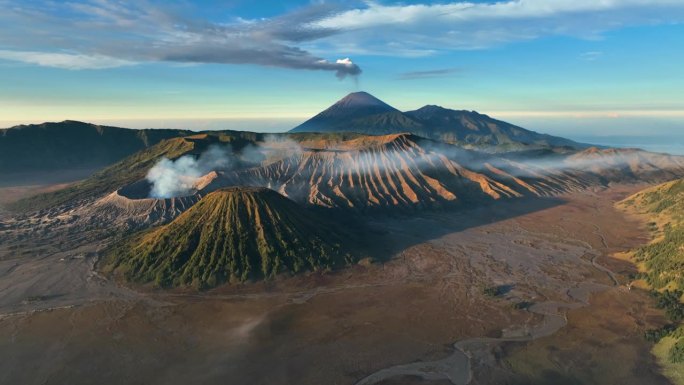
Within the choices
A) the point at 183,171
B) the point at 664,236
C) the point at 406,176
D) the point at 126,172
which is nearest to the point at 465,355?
the point at 664,236

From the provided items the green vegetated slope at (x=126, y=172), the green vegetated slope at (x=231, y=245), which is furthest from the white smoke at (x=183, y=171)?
the green vegetated slope at (x=231, y=245)

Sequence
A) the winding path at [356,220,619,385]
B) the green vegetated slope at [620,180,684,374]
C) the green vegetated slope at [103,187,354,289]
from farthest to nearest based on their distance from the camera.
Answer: the green vegetated slope at [103,187,354,289] < the green vegetated slope at [620,180,684,374] < the winding path at [356,220,619,385]

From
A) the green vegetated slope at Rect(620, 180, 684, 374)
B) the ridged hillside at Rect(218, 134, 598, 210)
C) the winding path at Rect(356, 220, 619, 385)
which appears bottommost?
the winding path at Rect(356, 220, 619, 385)

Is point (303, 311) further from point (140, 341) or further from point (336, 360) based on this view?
point (140, 341)

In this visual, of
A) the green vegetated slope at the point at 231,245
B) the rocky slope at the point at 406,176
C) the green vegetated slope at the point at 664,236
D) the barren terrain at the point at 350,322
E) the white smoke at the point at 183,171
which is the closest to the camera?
the barren terrain at the point at 350,322

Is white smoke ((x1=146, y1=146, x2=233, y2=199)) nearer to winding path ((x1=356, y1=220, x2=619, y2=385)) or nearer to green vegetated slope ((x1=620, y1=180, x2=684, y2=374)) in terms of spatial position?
winding path ((x1=356, y1=220, x2=619, y2=385))

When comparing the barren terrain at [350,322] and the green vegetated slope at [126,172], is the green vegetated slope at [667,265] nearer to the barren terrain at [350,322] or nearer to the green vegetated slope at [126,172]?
the barren terrain at [350,322]

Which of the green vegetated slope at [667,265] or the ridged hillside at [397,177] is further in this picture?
the ridged hillside at [397,177]

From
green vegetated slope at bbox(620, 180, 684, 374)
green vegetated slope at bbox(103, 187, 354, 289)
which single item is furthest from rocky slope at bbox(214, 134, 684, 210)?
green vegetated slope at bbox(620, 180, 684, 374)
